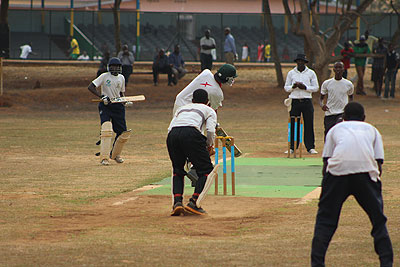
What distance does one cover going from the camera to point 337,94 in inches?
624

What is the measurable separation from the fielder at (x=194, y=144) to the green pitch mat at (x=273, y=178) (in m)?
1.96

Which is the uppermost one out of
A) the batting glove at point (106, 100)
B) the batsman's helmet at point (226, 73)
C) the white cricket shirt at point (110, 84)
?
the batsman's helmet at point (226, 73)

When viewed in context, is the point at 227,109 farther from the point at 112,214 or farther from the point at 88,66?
the point at 112,214

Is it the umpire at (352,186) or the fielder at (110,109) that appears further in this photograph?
the fielder at (110,109)

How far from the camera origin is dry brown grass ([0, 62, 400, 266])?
7.97 m

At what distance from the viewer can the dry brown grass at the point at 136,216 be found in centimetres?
797

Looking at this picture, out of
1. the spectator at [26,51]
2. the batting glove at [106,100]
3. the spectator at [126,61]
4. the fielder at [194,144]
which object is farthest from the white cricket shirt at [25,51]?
the fielder at [194,144]

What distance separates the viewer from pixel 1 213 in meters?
10.4

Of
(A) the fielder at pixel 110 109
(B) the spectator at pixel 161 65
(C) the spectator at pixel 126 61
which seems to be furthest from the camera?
(B) the spectator at pixel 161 65

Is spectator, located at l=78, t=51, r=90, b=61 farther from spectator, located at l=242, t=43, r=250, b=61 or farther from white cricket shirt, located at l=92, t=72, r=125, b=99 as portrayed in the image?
white cricket shirt, located at l=92, t=72, r=125, b=99

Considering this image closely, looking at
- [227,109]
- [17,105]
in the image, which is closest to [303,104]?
[227,109]

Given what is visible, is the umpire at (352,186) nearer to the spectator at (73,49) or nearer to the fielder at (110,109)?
the fielder at (110,109)

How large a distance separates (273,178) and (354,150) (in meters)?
6.99

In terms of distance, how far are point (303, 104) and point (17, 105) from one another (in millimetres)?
17344
